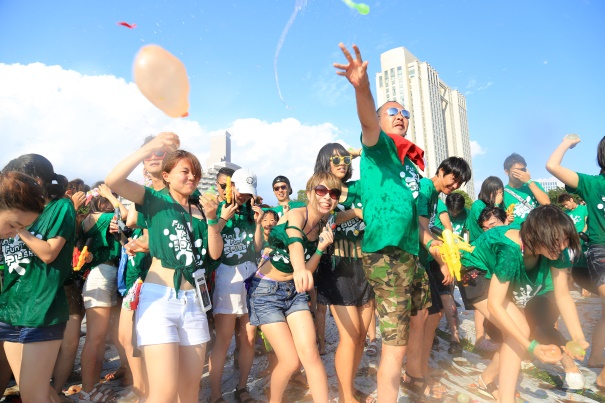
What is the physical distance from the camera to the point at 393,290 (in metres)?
2.50

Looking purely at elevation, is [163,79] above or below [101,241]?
above

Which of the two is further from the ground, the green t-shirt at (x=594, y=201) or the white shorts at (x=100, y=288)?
the green t-shirt at (x=594, y=201)

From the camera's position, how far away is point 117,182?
2365mm

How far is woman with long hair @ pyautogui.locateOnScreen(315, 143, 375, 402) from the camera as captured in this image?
126 inches

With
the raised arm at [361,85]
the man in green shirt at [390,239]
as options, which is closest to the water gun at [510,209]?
the man in green shirt at [390,239]

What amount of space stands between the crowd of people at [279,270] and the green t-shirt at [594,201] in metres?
0.02

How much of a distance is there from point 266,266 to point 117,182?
138 centimetres

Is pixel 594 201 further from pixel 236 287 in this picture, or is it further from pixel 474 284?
pixel 236 287

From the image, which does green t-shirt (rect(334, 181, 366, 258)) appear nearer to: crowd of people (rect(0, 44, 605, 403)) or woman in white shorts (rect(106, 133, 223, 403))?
crowd of people (rect(0, 44, 605, 403))

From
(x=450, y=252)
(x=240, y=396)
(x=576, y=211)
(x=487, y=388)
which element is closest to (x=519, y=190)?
(x=487, y=388)

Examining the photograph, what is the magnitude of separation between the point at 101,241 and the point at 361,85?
3263mm

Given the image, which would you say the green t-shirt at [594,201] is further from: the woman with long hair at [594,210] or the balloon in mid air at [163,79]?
the balloon in mid air at [163,79]

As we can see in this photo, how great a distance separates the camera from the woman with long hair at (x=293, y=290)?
2705 millimetres

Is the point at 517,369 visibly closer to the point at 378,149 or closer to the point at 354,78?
the point at 378,149
